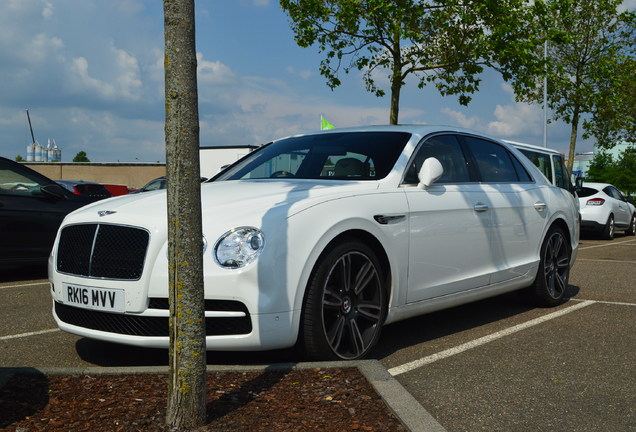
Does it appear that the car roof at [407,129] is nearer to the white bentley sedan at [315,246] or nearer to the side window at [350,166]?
the white bentley sedan at [315,246]

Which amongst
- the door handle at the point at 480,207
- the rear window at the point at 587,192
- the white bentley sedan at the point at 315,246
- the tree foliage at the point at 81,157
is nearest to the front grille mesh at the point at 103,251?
the white bentley sedan at the point at 315,246

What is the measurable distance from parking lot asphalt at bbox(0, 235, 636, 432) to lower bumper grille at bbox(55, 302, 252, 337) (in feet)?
1.40

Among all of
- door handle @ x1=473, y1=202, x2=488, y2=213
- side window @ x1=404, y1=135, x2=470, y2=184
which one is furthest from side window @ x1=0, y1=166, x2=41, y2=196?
door handle @ x1=473, y1=202, x2=488, y2=213

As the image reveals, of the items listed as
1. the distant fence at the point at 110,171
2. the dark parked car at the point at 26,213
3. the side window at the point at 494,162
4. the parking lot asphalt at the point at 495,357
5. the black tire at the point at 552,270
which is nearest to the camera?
the parking lot asphalt at the point at 495,357


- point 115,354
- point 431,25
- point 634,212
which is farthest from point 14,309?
point 634,212

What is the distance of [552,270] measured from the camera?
7.09 m

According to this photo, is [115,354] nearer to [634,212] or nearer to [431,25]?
[431,25]

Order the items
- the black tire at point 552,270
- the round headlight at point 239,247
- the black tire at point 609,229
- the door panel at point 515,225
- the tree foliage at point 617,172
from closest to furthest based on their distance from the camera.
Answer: the round headlight at point 239,247, the door panel at point 515,225, the black tire at point 552,270, the black tire at point 609,229, the tree foliage at point 617,172

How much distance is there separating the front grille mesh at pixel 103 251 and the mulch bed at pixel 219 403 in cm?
62

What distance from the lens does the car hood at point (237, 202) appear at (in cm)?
424

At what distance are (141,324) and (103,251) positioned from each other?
1.66ft

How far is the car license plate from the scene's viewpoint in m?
4.23

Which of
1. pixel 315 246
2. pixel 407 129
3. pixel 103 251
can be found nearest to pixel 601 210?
pixel 407 129

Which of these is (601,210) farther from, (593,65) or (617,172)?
(617,172)
